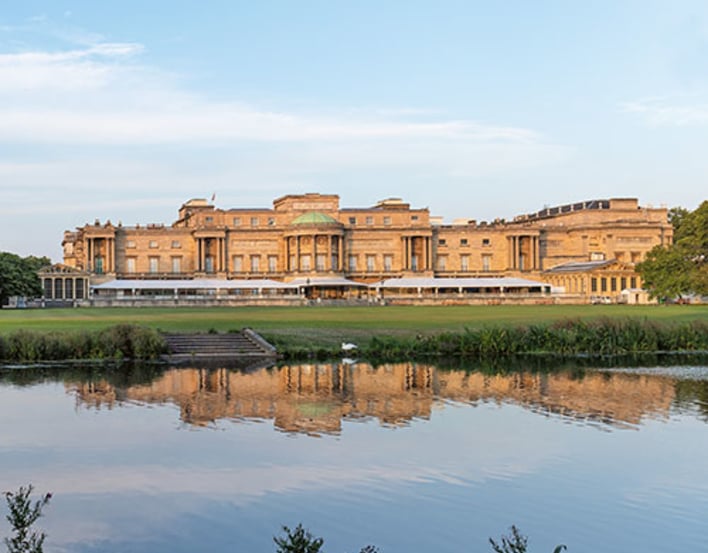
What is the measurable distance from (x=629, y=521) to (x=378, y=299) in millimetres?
84333

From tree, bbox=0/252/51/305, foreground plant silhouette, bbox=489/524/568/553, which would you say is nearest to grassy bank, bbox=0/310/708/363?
foreground plant silhouette, bbox=489/524/568/553

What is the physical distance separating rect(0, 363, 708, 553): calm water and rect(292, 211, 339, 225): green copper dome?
3289 inches

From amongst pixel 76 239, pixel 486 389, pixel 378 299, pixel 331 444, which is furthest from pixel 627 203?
pixel 331 444

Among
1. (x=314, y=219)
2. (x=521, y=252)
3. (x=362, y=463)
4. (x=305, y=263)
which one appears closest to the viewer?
(x=362, y=463)

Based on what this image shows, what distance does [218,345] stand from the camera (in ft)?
143

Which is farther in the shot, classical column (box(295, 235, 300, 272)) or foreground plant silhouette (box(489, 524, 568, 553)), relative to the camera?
classical column (box(295, 235, 300, 272))

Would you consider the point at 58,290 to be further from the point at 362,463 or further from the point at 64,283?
the point at 362,463

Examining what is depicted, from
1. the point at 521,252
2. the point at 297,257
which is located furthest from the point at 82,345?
the point at 521,252

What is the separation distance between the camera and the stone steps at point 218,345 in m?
41.9

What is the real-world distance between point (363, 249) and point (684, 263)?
4885 cm

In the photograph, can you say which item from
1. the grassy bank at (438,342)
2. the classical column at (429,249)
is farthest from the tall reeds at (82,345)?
the classical column at (429,249)

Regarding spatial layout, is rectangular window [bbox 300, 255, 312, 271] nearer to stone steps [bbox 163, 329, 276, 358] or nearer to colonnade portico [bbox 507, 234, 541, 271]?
colonnade portico [bbox 507, 234, 541, 271]

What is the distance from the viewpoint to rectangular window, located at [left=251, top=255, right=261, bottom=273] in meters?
119

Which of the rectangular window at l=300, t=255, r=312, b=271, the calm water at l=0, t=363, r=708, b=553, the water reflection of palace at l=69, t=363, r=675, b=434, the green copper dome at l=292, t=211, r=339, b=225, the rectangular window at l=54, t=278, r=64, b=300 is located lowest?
the calm water at l=0, t=363, r=708, b=553
